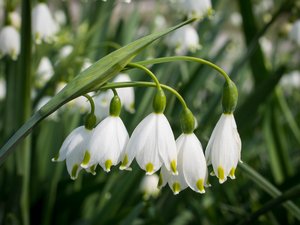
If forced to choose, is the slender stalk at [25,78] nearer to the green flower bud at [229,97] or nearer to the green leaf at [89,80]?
the green leaf at [89,80]

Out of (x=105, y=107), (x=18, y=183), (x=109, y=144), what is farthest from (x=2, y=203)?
(x=109, y=144)

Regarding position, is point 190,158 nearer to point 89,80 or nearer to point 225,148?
point 225,148

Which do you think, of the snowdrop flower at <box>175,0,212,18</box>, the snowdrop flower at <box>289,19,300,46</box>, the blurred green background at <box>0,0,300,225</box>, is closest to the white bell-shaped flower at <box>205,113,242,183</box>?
the blurred green background at <box>0,0,300,225</box>

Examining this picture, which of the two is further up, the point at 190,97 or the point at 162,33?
the point at 162,33

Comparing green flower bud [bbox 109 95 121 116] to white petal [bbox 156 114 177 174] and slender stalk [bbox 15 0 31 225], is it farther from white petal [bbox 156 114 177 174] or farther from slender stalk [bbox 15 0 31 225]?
slender stalk [bbox 15 0 31 225]

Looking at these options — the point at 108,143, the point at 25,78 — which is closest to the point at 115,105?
the point at 108,143

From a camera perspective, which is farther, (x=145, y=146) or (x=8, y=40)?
(x=8, y=40)

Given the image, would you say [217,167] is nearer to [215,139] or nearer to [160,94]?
[215,139]
